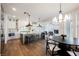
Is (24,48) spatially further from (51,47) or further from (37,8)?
(37,8)

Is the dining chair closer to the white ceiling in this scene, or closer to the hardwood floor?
the hardwood floor

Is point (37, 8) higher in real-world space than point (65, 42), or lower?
higher

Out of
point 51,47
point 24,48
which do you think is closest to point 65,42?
point 51,47

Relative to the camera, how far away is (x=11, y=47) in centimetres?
238

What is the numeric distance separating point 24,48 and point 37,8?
918mm

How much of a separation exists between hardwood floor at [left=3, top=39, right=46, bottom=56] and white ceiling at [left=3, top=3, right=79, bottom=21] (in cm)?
56

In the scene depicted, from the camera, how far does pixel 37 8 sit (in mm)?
2395

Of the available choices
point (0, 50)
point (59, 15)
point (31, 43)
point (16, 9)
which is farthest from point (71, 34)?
point (0, 50)

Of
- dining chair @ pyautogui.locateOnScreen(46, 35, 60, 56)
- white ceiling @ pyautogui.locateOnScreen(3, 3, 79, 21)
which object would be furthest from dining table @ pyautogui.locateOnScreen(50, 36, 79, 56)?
white ceiling @ pyautogui.locateOnScreen(3, 3, 79, 21)

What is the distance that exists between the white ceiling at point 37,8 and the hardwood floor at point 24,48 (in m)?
0.56

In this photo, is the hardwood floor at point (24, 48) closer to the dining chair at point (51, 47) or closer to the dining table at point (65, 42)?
the dining chair at point (51, 47)

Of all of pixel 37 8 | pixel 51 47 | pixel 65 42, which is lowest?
pixel 51 47

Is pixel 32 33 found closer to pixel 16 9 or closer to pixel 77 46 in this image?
pixel 16 9

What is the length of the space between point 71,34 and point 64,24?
0.26 m
